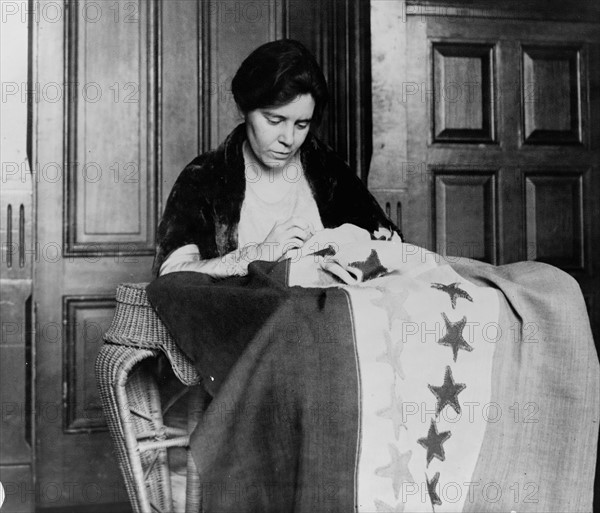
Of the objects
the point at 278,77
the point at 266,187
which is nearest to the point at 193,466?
the point at 266,187

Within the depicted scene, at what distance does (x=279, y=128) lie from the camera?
2066mm

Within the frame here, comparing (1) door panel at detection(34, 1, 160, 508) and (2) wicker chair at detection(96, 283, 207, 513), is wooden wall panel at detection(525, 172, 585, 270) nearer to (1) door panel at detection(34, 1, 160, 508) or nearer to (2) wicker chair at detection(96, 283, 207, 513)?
(1) door panel at detection(34, 1, 160, 508)

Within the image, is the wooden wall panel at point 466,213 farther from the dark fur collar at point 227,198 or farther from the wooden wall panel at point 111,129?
the wooden wall panel at point 111,129

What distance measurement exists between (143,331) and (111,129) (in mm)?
1320

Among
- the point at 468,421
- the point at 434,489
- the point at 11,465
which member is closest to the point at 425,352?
the point at 468,421

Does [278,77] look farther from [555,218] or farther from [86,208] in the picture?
[555,218]

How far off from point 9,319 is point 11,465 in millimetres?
470

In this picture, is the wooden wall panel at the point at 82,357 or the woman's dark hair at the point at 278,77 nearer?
the woman's dark hair at the point at 278,77

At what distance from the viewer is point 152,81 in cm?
290

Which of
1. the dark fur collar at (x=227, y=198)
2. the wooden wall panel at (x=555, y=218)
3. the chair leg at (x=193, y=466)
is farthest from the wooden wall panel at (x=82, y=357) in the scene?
the wooden wall panel at (x=555, y=218)

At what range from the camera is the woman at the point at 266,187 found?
6.40 ft

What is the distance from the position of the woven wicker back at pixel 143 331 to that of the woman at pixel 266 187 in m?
0.15

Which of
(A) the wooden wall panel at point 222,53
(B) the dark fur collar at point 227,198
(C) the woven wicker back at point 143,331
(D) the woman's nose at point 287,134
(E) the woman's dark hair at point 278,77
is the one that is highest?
(A) the wooden wall panel at point 222,53

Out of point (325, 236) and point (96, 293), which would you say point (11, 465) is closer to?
point (96, 293)
